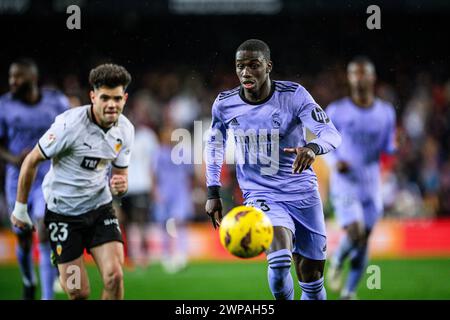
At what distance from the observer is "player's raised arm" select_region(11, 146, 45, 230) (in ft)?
19.1

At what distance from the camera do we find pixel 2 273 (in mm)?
11172

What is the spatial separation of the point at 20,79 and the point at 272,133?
3.28m

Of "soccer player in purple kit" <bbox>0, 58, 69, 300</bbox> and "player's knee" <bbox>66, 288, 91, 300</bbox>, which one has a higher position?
"soccer player in purple kit" <bbox>0, 58, 69, 300</bbox>

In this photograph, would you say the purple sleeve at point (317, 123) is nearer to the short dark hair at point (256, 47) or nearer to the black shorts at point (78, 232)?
the short dark hair at point (256, 47)

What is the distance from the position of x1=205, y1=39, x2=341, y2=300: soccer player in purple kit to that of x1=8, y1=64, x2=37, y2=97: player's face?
2699 millimetres

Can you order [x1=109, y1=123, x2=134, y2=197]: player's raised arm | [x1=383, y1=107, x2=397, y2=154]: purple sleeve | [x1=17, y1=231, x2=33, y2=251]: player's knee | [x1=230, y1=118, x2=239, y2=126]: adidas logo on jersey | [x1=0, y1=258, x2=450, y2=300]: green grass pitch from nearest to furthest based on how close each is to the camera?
[x1=230, y1=118, x2=239, y2=126]: adidas logo on jersey < [x1=109, y1=123, x2=134, y2=197]: player's raised arm < [x1=17, y1=231, x2=33, y2=251]: player's knee < [x1=0, y1=258, x2=450, y2=300]: green grass pitch < [x1=383, y1=107, x2=397, y2=154]: purple sleeve

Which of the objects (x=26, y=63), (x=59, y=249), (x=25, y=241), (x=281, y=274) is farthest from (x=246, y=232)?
(x=26, y=63)

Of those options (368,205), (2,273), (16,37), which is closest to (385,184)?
(368,205)

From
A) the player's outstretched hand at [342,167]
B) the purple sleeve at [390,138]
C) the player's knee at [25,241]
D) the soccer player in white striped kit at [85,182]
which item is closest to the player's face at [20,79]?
the player's knee at [25,241]

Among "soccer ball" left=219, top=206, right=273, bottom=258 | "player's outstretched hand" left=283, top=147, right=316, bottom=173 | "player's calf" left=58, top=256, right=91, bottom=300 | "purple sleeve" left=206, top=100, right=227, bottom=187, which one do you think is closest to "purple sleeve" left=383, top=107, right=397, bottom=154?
"purple sleeve" left=206, top=100, right=227, bottom=187

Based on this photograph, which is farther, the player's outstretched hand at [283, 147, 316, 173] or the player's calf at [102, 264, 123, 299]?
the player's calf at [102, 264, 123, 299]

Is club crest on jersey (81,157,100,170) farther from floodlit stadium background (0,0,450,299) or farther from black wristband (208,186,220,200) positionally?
floodlit stadium background (0,0,450,299)

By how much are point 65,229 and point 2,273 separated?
570cm

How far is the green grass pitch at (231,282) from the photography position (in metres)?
8.58
